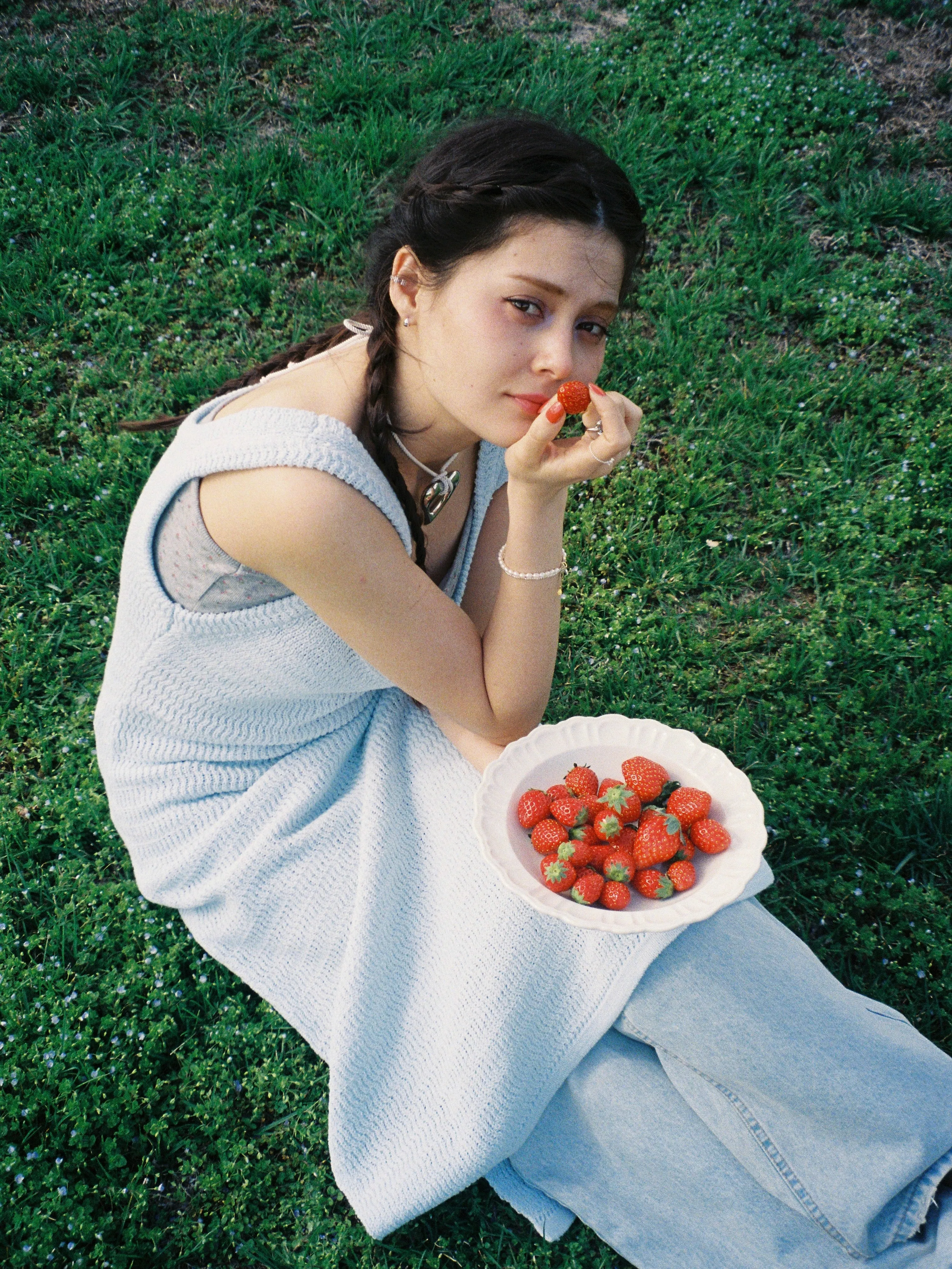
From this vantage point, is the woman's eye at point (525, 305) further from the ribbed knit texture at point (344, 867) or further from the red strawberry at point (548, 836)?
the red strawberry at point (548, 836)

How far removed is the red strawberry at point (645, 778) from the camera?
227 cm

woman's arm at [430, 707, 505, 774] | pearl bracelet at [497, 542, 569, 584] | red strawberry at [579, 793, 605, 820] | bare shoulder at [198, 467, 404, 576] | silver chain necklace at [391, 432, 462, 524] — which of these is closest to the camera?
bare shoulder at [198, 467, 404, 576]

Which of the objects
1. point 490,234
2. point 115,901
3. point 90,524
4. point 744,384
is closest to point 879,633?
point 744,384

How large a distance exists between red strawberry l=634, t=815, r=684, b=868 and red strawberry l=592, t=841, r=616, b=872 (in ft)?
0.17

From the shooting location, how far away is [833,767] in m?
3.21

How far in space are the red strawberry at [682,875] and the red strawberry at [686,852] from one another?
3 cm

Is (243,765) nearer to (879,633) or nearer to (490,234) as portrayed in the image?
(490,234)

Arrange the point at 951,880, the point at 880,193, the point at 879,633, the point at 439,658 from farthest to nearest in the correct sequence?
the point at 880,193 → the point at 879,633 → the point at 951,880 → the point at 439,658

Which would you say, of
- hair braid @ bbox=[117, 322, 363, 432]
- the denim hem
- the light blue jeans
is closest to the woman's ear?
hair braid @ bbox=[117, 322, 363, 432]

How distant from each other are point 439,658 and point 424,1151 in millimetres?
1084

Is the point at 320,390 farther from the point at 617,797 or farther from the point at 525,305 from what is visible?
the point at 617,797

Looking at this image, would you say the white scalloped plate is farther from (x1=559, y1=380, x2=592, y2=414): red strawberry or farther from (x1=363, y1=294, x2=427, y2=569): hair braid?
(x1=559, y1=380, x2=592, y2=414): red strawberry

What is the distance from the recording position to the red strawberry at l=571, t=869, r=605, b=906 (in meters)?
2.08

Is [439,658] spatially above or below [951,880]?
above
